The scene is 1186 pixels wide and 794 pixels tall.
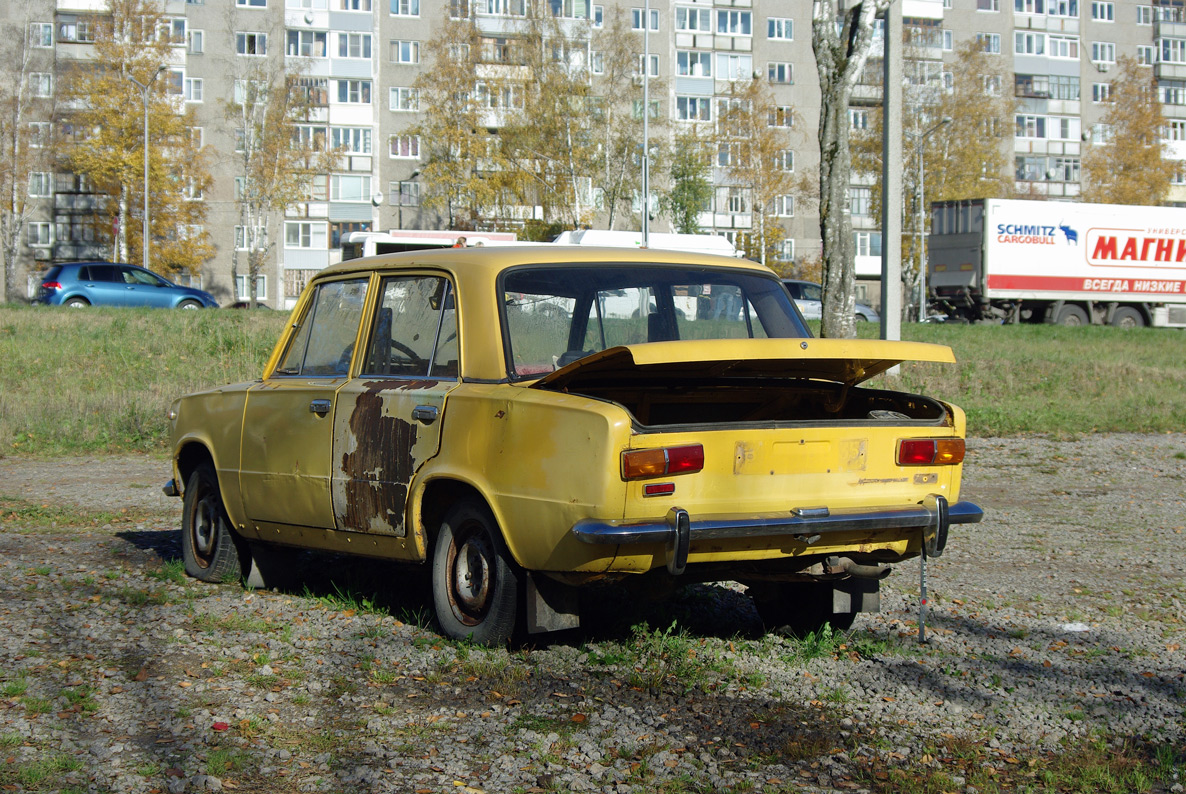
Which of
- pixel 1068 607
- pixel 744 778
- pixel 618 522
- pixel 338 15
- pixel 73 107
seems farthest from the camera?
pixel 338 15

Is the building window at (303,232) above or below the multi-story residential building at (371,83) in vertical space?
below

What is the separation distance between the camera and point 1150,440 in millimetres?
15789

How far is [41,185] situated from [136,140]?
1291 cm

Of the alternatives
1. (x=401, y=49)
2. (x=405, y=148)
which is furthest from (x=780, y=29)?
(x=405, y=148)

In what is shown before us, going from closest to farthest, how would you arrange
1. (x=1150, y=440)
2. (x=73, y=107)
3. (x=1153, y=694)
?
(x=1153, y=694), (x=1150, y=440), (x=73, y=107)

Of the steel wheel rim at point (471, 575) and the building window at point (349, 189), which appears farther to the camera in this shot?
the building window at point (349, 189)

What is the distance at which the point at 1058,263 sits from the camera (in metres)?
41.7

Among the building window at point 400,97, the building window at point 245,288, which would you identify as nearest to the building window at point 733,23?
the building window at point 400,97

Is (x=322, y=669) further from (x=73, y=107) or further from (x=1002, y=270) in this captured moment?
(x=73, y=107)

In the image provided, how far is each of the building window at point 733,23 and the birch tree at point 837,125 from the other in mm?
56687

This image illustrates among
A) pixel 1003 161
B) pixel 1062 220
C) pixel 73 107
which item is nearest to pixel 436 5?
pixel 73 107

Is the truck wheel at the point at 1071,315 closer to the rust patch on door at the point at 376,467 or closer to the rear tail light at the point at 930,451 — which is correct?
the rear tail light at the point at 930,451

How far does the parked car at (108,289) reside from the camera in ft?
110

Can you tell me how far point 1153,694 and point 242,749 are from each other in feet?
11.2
